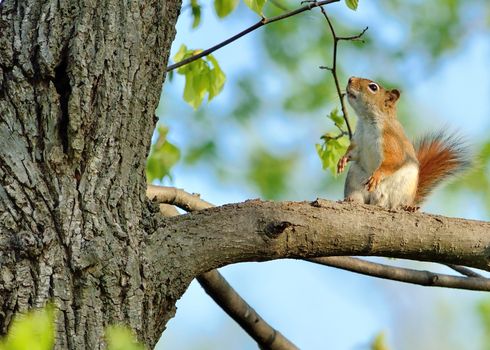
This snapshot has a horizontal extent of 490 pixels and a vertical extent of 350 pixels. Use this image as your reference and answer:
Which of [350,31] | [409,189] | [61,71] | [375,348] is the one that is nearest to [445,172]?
[409,189]

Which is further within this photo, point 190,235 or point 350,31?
point 350,31

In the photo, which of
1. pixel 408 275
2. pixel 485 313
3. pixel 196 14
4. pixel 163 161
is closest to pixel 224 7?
pixel 196 14

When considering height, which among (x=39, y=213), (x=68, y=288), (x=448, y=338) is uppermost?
(x=448, y=338)

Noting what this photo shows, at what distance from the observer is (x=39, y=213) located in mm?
1798

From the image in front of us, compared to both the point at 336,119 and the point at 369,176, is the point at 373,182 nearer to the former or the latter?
the point at 369,176

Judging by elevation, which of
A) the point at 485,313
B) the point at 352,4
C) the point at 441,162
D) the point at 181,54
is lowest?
the point at 352,4

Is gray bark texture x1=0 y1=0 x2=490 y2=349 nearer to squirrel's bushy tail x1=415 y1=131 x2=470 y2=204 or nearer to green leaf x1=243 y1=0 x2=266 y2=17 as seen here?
green leaf x1=243 y1=0 x2=266 y2=17

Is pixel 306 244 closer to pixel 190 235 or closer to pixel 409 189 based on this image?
pixel 190 235

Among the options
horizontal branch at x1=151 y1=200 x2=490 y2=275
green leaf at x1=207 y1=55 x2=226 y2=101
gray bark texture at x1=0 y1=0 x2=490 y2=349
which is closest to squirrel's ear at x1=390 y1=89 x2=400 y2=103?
green leaf at x1=207 y1=55 x2=226 y2=101

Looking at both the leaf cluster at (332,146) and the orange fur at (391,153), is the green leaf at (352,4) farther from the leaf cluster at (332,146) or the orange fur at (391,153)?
the orange fur at (391,153)

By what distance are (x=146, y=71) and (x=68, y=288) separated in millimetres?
551

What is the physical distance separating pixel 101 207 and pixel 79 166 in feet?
0.34

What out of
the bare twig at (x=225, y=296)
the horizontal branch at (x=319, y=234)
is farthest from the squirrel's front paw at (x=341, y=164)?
the horizontal branch at (x=319, y=234)

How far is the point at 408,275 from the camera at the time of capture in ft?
8.37
